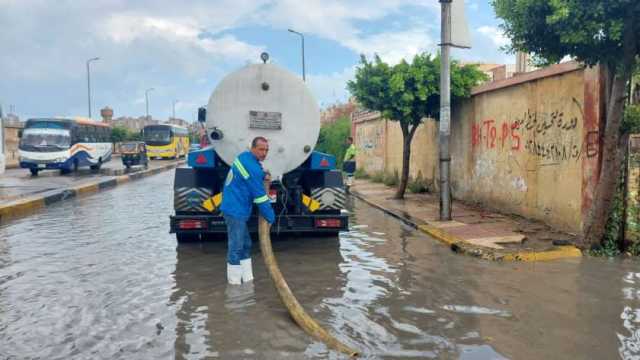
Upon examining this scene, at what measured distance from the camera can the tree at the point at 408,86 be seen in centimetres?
1222

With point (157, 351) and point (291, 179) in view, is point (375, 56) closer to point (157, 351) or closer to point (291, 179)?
point (291, 179)

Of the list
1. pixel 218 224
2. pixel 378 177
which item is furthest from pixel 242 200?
pixel 378 177

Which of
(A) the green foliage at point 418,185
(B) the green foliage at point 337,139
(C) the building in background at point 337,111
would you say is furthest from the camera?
(C) the building in background at point 337,111

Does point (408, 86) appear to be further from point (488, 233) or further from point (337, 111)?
point (337, 111)

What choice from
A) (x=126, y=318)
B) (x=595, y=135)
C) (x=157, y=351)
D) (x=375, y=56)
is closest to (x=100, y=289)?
(x=126, y=318)

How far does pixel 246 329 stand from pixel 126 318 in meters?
1.16

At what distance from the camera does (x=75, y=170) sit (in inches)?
1142

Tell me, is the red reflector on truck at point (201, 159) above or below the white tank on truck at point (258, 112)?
below

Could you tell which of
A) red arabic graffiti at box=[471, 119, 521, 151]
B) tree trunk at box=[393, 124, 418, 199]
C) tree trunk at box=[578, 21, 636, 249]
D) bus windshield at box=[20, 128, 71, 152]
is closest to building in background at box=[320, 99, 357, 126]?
bus windshield at box=[20, 128, 71, 152]

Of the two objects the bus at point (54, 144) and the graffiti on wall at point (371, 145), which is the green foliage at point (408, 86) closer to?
the graffiti on wall at point (371, 145)

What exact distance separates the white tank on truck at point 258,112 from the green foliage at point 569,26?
2.94m

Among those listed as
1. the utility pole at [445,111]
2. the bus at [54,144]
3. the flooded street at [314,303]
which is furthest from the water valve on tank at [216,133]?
the bus at [54,144]

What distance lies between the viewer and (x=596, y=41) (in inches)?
261

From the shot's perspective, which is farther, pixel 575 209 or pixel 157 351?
pixel 575 209
